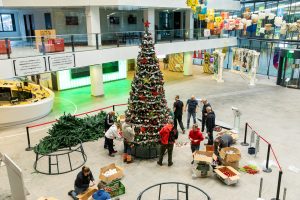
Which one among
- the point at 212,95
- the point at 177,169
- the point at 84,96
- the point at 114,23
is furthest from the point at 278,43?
the point at 177,169

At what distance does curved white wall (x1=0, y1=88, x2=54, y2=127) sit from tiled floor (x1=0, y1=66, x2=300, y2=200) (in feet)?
1.42

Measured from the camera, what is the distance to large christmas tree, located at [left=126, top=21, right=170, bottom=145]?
1028 cm

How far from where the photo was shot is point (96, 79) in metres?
19.0

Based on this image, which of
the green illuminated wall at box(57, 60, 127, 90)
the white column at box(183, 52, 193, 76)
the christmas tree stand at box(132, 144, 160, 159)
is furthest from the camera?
the white column at box(183, 52, 193, 76)

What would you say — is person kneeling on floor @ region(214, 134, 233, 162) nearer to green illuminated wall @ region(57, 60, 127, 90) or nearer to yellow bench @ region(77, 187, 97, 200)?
yellow bench @ region(77, 187, 97, 200)

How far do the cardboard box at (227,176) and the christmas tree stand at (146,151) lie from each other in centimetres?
245

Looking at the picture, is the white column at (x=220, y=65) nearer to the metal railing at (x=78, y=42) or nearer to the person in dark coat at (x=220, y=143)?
the metal railing at (x=78, y=42)

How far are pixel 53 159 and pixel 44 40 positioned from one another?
21.9 ft

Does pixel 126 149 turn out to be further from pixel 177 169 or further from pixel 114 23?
pixel 114 23

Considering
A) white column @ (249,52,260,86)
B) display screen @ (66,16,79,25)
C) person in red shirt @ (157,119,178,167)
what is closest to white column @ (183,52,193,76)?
white column @ (249,52,260,86)

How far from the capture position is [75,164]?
10.2 meters

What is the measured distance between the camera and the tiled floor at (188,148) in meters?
8.63

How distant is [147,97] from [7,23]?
2217 cm

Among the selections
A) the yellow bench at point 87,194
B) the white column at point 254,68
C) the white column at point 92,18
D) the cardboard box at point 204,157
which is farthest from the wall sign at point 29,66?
the white column at point 254,68
